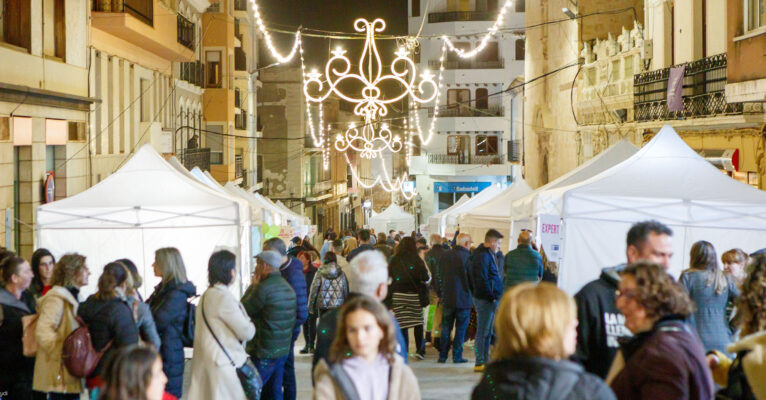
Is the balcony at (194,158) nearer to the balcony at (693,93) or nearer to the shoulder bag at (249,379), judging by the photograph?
the balcony at (693,93)

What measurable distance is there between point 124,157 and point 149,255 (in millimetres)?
10940

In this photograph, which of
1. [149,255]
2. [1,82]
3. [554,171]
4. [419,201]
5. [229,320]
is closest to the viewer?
[229,320]

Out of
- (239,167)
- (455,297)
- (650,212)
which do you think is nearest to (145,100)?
(239,167)

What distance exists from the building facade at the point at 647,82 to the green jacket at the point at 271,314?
32.2 ft

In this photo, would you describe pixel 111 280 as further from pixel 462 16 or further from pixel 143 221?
pixel 462 16

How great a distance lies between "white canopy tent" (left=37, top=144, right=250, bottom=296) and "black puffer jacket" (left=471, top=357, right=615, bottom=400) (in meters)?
9.30

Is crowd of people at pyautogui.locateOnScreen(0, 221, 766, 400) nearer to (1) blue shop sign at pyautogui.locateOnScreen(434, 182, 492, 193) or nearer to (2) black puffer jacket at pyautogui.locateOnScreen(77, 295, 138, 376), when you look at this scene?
(2) black puffer jacket at pyautogui.locateOnScreen(77, 295, 138, 376)

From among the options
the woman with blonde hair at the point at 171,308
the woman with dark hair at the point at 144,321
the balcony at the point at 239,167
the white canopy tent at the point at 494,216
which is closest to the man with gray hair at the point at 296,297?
the woman with blonde hair at the point at 171,308

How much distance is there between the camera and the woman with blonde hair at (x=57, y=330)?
273 inches

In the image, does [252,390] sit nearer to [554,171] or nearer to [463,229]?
[463,229]

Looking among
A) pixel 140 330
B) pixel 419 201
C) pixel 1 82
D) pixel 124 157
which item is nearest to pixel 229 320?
pixel 140 330

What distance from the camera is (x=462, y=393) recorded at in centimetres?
1045

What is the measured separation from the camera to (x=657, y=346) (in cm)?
434

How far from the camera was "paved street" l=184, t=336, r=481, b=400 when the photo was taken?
1040 cm
